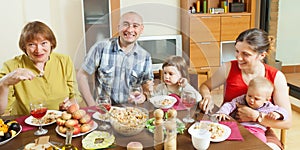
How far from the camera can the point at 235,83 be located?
5.44ft

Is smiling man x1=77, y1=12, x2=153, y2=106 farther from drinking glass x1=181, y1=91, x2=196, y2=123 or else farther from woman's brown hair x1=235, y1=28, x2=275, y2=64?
woman's brown hair x1=235, y1=28, x2=275, y2=64

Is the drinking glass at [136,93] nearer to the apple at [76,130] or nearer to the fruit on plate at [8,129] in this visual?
the apple at [76,130]

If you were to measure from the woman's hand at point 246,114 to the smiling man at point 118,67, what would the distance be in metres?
0.48

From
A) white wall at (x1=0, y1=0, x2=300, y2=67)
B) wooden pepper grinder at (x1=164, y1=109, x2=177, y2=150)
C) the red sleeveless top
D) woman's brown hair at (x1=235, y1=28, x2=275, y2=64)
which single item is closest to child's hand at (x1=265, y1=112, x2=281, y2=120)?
the red sleeveless top

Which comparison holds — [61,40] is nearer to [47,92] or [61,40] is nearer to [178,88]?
[47,92]

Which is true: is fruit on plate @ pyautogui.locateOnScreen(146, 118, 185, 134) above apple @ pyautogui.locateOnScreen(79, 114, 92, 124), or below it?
below

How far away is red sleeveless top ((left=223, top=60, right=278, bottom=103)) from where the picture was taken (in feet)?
5.34

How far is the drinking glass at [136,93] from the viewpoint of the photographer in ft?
4.87

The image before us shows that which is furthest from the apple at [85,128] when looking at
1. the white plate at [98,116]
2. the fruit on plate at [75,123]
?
the white plate at [98,116]

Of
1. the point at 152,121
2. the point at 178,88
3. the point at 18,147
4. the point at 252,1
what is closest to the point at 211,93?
the point at 178,88

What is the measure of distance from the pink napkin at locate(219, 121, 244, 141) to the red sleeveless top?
37cm

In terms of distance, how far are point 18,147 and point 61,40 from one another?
9.10 ft

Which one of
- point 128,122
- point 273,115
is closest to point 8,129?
point 128,122

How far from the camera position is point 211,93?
1.67m
